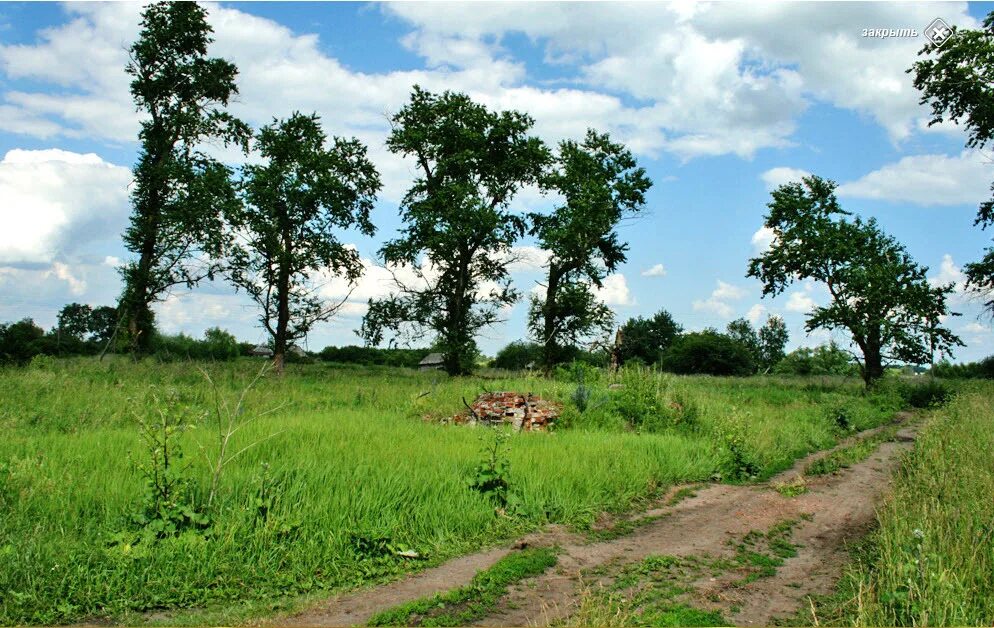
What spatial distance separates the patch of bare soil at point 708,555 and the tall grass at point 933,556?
1.69 ft

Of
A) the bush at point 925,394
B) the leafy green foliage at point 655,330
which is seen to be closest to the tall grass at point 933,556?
the bush at point 925,394

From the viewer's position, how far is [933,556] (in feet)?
18.5

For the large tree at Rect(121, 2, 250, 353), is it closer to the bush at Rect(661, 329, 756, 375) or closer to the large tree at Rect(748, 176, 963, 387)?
the large tree at Rect(748, 176, 963, 387)

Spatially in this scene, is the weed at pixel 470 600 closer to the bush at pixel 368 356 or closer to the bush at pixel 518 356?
the bush at pixel 518 356

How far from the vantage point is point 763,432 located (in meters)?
15.6

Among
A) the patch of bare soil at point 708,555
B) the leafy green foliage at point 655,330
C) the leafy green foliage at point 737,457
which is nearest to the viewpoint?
the patch of bare soil at point 708,555

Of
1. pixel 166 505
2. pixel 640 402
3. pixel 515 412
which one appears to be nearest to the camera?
pixel 166 505

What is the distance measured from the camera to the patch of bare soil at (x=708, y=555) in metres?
6.07

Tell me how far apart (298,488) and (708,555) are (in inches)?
187

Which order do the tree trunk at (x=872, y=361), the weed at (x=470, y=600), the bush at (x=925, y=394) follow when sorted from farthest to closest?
the tree trunk at (x=872, y=361)
the bush at (x=925, y=394)
the weed at (x=470, y=600)

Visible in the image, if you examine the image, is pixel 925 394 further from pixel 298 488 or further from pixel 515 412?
pixel 298 488

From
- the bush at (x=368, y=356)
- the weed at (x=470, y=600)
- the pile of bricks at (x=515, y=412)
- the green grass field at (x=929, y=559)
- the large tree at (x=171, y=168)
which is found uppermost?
the large tree at (x=171, y=168)

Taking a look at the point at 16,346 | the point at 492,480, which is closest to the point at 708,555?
the point at 492,480

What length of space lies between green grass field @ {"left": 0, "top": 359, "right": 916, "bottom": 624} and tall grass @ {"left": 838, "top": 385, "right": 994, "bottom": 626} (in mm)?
3166
